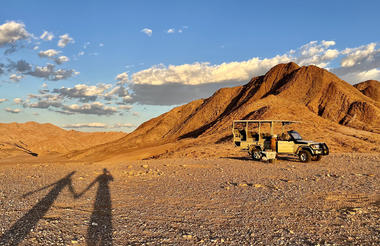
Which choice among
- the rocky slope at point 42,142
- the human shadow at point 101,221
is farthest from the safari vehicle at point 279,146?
the rocky slope at point 42,142

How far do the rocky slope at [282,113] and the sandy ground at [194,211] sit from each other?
70.1ft

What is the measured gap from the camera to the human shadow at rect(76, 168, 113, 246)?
519 cm

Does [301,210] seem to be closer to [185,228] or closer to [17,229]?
[185,228]

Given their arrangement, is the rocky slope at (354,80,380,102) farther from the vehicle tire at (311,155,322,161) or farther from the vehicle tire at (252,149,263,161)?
the vehicle tire at (252,149,263,161)

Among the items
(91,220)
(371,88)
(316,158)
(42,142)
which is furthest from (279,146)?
(371,88)

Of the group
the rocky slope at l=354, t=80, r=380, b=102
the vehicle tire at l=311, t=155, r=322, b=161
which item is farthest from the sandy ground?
the rocky slope at l=354, t=80, r=380, b=102

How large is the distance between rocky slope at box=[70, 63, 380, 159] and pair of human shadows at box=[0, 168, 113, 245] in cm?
2362

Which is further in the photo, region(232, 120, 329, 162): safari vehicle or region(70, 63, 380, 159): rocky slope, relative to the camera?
region(70, 63, 380, 159): rocky slope

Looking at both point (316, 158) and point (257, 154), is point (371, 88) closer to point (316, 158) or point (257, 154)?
point (316, 158)

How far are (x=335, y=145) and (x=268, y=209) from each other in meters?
25.7

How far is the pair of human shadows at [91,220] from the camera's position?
5.19m

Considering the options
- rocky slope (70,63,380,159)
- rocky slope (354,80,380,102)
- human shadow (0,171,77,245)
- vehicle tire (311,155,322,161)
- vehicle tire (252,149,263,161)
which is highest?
rocky slope (354,80,380,102)

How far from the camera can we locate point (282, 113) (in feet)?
129

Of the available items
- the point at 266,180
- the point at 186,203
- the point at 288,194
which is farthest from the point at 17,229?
the point at 266,180
